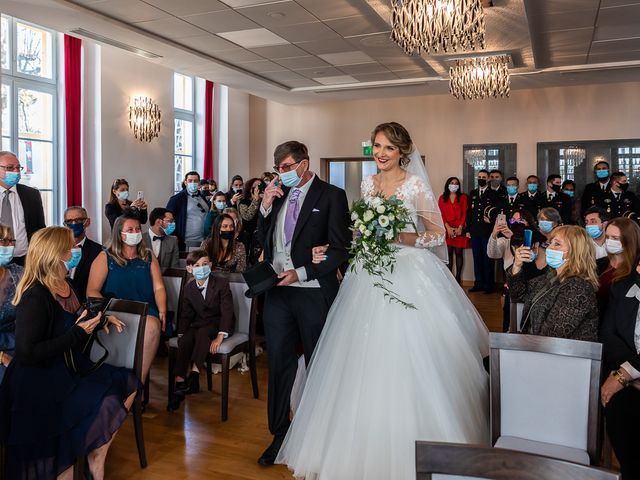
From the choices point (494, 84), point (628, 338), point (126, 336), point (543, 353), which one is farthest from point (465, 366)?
point (494, 84)

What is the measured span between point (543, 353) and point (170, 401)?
2769 millimetres

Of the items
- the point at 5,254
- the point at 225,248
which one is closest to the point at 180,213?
the point at 225,248

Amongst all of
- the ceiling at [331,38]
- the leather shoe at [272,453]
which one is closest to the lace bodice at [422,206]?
the leather shoe at [272,453]

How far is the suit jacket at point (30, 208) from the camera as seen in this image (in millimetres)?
4664

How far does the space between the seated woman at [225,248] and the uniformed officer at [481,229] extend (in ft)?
17.5

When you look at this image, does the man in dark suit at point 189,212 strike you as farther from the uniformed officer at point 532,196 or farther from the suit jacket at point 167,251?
the uniformed officer at point 532,196

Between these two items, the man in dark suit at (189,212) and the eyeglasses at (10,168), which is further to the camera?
the man in dark suit at (189,212)

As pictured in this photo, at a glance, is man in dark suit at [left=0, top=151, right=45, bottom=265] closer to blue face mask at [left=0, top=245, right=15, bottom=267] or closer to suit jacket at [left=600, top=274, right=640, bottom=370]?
blue face mask at [left=0, top=245, right=15, bottom=267]

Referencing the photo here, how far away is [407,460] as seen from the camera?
2623 millimetres

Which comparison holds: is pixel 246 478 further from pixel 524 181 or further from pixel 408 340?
pixel 524 181

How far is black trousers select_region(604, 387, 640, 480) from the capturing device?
2707 mm

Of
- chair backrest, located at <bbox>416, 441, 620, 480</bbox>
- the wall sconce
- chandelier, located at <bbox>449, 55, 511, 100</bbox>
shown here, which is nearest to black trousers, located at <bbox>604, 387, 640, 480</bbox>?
chair backrest, located at <bbox>416, 441, 620, 480</bbox>

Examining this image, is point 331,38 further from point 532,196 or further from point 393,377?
point 393,377

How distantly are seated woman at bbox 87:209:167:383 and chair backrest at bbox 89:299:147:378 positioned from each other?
0.83 meters
